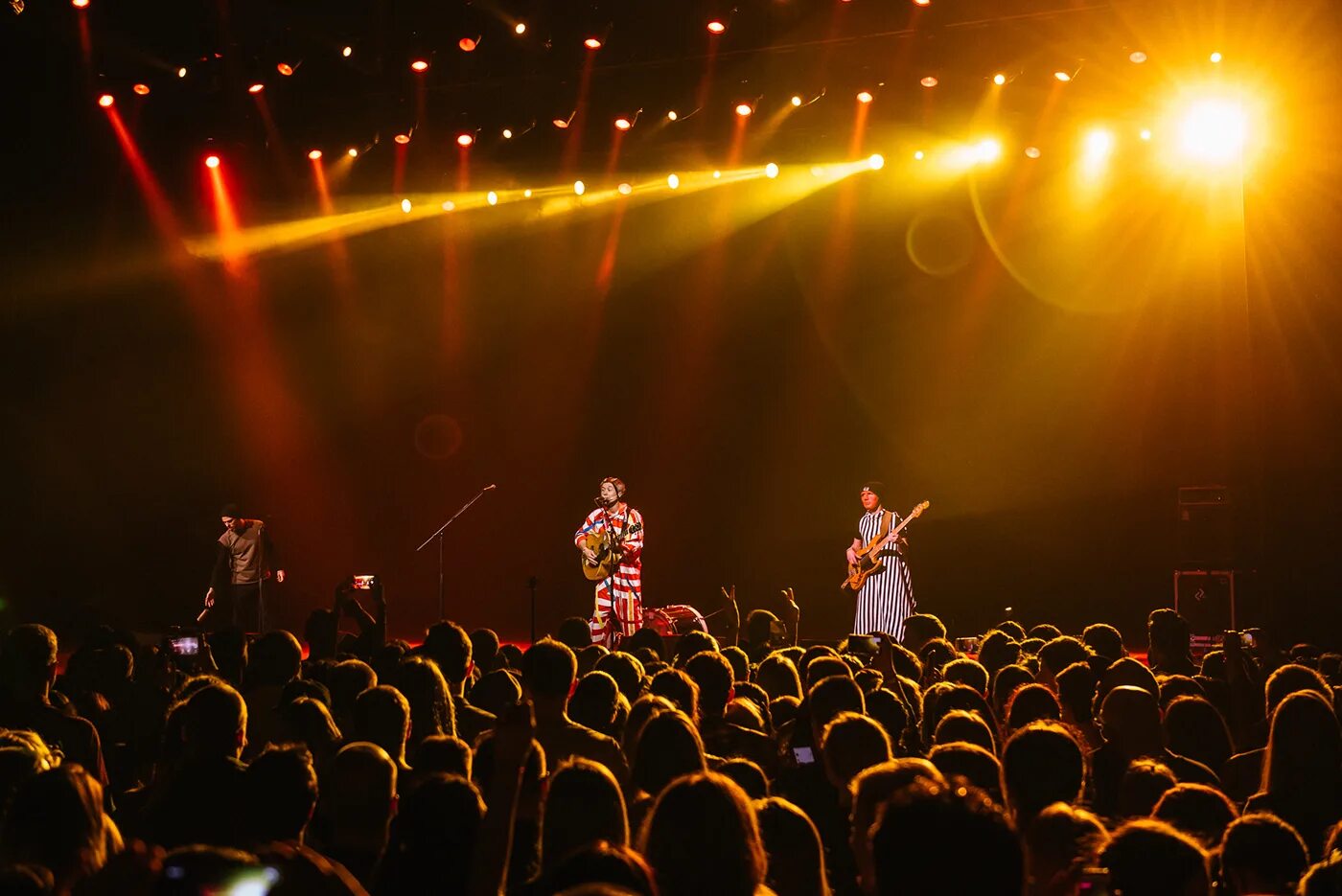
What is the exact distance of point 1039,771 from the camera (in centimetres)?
292

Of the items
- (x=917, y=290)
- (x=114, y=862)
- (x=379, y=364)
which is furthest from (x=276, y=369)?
(x=114, y=862)

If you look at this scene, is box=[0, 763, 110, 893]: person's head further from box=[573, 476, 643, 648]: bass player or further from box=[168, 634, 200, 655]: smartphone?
box=[573, 476, 643, 648]: bass player

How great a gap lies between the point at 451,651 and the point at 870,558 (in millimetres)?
8184

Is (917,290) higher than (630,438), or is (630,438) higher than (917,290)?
(917,290)

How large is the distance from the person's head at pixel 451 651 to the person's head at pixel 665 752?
90.1 inches

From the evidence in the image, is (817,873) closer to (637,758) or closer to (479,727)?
(637,758)

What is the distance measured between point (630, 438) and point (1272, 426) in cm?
780

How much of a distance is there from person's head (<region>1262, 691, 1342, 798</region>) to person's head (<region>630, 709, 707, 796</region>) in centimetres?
168

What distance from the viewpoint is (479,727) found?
457 cm

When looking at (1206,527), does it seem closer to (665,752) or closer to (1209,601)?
(1209,601)

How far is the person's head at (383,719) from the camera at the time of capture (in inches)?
143

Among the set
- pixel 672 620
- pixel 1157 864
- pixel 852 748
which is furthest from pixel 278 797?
pixel 672 620

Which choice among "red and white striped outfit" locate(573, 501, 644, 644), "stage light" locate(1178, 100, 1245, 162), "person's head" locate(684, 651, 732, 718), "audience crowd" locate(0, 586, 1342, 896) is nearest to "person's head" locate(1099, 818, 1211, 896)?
"audience crowd" locate(0, 586, 1342, 896)

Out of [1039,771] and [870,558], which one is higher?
[870,558]
